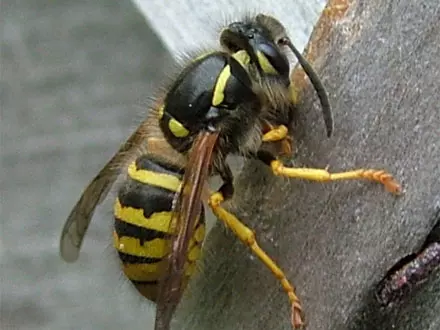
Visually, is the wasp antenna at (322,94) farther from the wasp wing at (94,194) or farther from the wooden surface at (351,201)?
the wasp wing at (94,194)

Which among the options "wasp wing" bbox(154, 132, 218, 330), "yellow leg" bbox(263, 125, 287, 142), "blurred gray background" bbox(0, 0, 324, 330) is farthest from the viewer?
"blurred gray background" bbox(0, 0, 324, 330)

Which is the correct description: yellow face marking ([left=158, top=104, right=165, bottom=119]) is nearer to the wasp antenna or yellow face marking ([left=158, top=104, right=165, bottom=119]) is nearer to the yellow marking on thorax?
the yellow marking on thorax

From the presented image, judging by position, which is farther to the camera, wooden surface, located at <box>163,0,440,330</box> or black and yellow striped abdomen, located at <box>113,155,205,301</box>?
black and yellow striped abdomen, located at <box>113,155,205,301</box>

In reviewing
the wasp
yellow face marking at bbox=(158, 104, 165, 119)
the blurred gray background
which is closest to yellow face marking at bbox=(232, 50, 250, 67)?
the wasp

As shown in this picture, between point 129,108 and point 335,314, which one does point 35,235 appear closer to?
point 129,108

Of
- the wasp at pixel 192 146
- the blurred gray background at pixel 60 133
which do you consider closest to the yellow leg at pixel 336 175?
the wasp at pixel 192 146

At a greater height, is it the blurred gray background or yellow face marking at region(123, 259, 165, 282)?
yellow face marking at region(123, 259, 165, 282)

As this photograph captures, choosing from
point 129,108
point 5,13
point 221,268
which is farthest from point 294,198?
point 5,13

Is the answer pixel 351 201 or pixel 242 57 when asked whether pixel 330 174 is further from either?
pixel 242 57
